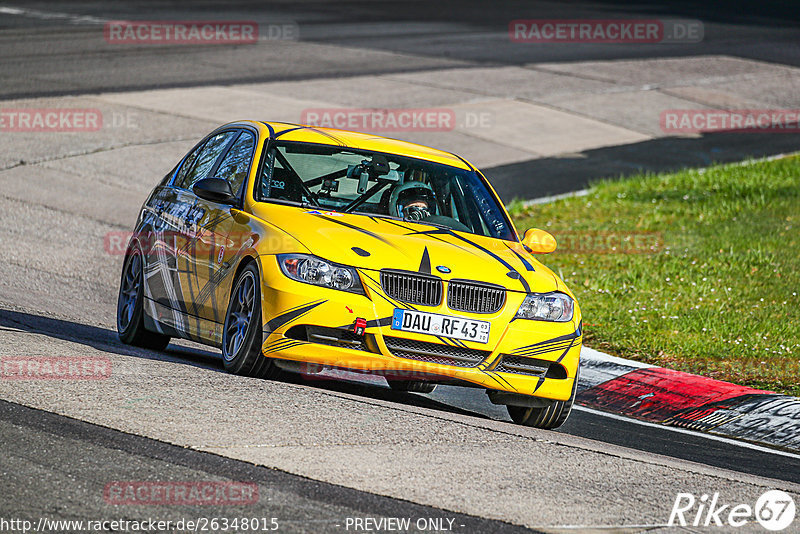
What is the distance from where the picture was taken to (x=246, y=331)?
24.8 feet

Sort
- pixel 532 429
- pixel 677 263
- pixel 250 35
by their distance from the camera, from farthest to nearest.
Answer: pixel 250 35 → pixel 677 263 → pixel 532 429

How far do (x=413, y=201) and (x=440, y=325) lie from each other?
4.88ft

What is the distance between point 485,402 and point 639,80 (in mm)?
19888

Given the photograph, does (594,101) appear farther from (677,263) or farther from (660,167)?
(677,263)

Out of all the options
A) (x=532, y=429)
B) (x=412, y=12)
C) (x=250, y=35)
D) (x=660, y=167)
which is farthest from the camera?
(x=412, y=12)

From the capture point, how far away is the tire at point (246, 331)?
7473 mm

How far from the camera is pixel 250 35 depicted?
105ft

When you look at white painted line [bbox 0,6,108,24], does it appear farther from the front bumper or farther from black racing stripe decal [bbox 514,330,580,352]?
black racing stripe decal [bbox 514,330,580,352]

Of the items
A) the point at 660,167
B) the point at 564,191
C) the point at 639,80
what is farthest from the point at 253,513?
the point at 639,80

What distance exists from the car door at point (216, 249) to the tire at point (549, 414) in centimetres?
204

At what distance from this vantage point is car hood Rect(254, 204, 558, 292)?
7520mm

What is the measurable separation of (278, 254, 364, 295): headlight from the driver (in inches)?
47.2

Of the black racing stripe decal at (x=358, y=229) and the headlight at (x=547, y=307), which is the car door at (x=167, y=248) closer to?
the black racing stripe decal at (x=358, y=229)

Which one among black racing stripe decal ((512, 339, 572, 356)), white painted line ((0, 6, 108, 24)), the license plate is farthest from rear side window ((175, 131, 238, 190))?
white painted line ((0, 6, 108, 24))
